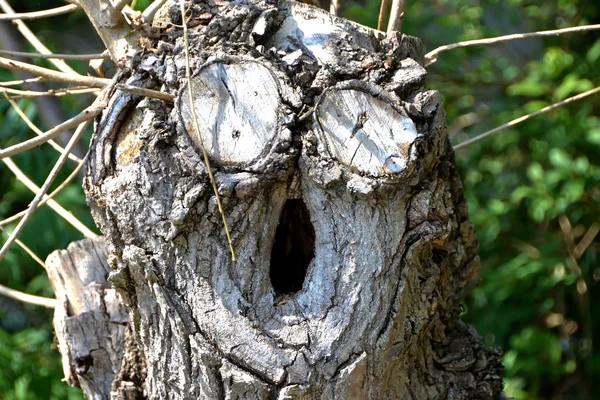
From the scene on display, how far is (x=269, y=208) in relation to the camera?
1483 millimetres

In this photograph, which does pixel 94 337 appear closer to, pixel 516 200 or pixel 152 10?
pixel 152 10

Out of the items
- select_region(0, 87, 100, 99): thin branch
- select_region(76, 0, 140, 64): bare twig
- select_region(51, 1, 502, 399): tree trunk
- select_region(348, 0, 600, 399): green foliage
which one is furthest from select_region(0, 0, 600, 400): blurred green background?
select_region(51, 1, 502, 399): tree trunk

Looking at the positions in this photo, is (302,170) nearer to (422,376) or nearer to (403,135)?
(403,135)

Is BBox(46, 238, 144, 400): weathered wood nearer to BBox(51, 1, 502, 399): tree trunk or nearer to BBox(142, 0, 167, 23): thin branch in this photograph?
BBox(51, 1, 502, 399): tree trunk

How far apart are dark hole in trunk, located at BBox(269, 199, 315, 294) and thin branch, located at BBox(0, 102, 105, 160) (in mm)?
492

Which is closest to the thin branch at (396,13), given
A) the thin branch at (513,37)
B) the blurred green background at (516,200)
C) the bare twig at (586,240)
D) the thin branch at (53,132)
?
the thin branch at (513,37)

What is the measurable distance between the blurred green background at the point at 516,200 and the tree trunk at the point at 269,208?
1888 millimetres

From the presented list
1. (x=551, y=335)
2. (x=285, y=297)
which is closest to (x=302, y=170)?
(x=285, y=297)

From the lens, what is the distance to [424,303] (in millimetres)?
1546

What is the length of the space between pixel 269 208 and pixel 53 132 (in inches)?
20.3

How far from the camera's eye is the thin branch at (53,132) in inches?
59.7

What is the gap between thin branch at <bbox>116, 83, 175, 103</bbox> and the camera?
54.6 inches

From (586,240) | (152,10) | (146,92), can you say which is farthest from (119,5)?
(586,240)

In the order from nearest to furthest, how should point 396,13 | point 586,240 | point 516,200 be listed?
point 396,13, point 516,200, point 586,240
